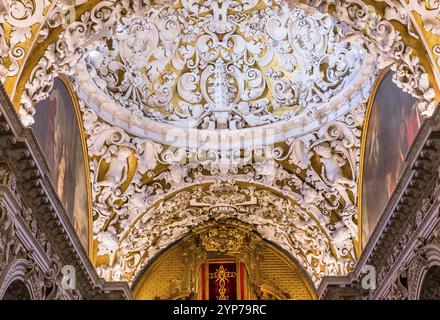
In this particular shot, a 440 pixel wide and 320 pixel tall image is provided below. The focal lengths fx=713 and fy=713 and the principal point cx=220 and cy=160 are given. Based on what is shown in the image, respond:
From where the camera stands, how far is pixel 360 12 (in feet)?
37.3

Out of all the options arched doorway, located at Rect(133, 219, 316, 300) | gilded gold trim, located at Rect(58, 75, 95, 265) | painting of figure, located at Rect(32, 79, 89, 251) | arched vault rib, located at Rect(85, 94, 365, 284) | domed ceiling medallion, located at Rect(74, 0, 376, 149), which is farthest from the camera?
arched doorway, located at Rect(133, 219, 316, 300)

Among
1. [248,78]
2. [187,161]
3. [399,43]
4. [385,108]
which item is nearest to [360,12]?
[399,43]

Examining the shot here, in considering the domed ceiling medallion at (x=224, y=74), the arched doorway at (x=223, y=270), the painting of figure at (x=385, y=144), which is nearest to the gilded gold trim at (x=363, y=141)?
the painting of figure at (x=385, y=144)

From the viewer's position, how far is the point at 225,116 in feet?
56.8

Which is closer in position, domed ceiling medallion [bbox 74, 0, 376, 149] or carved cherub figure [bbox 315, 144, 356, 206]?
domed ceiling medallion [bbox 74, 0, 376, 149]

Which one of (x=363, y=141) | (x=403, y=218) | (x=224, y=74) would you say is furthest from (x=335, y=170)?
(x=403, y=218)

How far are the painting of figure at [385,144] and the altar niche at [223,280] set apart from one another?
6.13m

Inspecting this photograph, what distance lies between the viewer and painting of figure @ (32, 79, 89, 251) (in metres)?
13.2

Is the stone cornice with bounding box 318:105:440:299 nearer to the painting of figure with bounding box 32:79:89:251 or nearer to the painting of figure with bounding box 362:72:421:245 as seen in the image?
the painting of figure with bounding box 362:72:421:245

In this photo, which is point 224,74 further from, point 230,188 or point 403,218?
point 403,218

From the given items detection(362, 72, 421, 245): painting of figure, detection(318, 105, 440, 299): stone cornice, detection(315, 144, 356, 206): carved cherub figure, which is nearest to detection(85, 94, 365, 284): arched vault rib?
detection(315, 144, 356, 206): carved cherub figure

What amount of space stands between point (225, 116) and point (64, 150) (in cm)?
436

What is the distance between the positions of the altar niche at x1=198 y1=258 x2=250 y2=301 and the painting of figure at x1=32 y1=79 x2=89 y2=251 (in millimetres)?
5927
